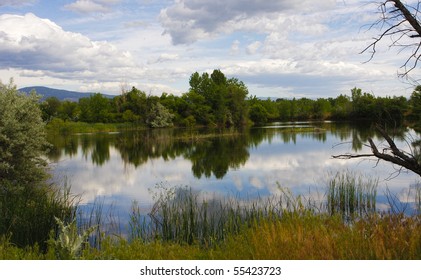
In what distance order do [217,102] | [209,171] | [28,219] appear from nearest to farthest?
[28,219] → [209,171] → [217,102]

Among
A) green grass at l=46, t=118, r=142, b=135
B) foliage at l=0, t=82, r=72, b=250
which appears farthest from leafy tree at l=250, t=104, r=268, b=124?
foliage at l=0, t=82, r=72, b=250

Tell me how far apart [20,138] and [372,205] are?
10.3 m

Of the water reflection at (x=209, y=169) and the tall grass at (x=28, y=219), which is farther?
the water reflection at (x=209, y=169)

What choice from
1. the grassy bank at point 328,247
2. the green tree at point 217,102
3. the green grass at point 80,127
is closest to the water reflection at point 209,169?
the grassy bank at point 328,247

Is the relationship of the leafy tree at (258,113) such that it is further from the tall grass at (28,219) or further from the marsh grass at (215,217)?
the tall grass at (28,219)

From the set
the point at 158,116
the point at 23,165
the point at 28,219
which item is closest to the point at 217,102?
the point at 158,116

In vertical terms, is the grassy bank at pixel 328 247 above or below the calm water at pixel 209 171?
above

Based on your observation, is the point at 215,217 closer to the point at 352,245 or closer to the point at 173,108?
the point at 352,245

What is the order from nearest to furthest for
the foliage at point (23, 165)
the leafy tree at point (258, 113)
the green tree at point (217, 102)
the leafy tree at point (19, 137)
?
the foliage at point (23, 165), the leafy tree at point (19, 137), the green tree at point (217, 102), the leafy tree at point (258, 113)

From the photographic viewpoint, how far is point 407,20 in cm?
463

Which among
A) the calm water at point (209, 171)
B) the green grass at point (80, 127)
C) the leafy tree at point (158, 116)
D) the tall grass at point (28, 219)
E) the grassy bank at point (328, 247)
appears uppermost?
the leafy tree at point (158, 116)
